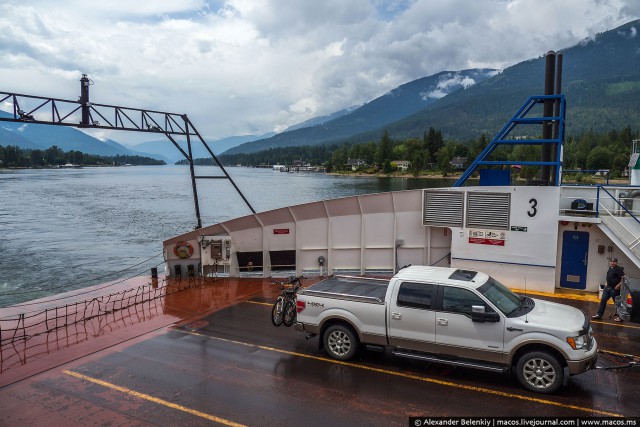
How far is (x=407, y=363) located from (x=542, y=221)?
672 centimetres

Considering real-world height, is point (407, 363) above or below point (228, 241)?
below

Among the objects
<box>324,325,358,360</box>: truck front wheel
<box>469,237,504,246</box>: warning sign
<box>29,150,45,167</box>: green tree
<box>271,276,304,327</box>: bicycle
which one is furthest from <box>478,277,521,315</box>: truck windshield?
<box>29,150,45,167</box>: green tree

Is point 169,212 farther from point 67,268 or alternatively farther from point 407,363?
point 407,363

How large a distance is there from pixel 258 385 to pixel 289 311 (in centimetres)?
266

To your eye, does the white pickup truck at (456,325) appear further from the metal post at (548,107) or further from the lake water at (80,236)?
the lake water at (80,236)

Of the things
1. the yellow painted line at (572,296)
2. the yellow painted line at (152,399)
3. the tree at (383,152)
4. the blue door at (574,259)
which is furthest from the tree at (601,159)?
the yellow painted line at (152,399)

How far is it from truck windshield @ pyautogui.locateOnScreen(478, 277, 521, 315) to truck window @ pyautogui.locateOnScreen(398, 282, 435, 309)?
0.82 metres

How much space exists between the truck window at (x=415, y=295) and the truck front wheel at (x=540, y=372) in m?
1.63

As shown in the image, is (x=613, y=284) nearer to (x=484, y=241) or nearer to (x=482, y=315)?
(x=484, y=241)

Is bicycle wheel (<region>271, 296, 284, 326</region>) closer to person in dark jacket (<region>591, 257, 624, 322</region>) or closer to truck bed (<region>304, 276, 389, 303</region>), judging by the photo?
truck bed (<region>304, 276, 389, 303</region>)

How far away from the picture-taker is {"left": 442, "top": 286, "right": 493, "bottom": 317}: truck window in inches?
282

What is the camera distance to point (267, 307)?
462 inches

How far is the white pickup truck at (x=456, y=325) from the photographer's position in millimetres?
6738

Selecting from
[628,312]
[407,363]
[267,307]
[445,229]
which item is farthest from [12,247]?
[628,312]
